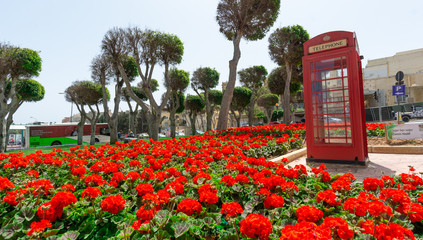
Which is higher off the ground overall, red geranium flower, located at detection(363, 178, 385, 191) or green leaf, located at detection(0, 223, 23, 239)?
red geranium flower, located at detection(363, 178, 385, 191)

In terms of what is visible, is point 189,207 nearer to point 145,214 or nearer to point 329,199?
point 145,214

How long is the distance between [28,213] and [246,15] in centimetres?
1430

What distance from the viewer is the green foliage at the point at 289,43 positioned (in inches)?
760

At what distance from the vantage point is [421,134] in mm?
7621

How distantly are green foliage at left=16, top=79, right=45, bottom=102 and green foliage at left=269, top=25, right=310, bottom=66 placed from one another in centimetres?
2320

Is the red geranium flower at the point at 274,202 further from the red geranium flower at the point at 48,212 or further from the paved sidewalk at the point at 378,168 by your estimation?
the paved sidewalk at the point at 378,168

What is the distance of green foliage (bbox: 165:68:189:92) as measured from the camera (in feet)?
88.0

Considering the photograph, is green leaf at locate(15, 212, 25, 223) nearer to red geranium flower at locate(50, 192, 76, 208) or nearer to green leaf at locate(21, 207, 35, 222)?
green leaf at locate(21, 207, 35, 222)

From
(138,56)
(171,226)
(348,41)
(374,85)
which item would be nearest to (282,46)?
(138,56)

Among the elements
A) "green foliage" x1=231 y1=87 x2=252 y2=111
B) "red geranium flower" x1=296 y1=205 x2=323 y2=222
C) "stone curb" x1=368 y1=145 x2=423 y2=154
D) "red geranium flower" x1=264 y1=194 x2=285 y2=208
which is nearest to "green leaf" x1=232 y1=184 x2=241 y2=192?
"red geranium flower" x1=264 y1=194 x2=285 y2=208

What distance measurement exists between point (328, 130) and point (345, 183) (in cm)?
422

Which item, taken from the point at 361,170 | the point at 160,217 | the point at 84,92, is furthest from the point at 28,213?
the point at 84,92

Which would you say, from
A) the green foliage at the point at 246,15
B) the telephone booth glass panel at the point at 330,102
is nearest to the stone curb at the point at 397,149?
the telephone booth glass panel at the point at 330,102

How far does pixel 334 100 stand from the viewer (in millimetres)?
6156
